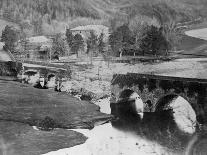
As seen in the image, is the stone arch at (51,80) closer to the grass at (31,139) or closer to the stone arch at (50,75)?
the stone arch at (50,75)

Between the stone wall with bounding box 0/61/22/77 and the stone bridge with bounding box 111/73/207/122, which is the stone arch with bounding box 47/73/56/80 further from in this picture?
the stone bridge with bounding box 111/73/207/122

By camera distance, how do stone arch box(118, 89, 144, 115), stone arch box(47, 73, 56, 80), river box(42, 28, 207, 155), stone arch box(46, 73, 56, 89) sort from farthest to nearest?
stone arch box(47, 73, 56, 80) → stone arch box(46, 73, 56, 89) → stone arch box(118, 89, 144, 115) → river box(42, 28, 207, 155)

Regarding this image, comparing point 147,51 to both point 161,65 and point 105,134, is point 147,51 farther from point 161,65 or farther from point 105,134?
point 105,134

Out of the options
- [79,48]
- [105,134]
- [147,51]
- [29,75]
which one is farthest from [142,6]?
[105,134]

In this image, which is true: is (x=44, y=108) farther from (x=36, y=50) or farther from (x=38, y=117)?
(x=36, y=50)

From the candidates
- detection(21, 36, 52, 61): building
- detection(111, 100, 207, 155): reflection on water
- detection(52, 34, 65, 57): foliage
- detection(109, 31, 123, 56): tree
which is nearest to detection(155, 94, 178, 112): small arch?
detection(111, 100, 207, 155): reflection on water

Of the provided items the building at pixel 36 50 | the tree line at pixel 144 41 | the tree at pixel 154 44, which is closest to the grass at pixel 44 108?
the tree at pixel 154 44

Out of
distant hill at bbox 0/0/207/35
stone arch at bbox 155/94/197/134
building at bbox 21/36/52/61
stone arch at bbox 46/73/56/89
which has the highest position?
distant hill at bbox 0/0/207/35
